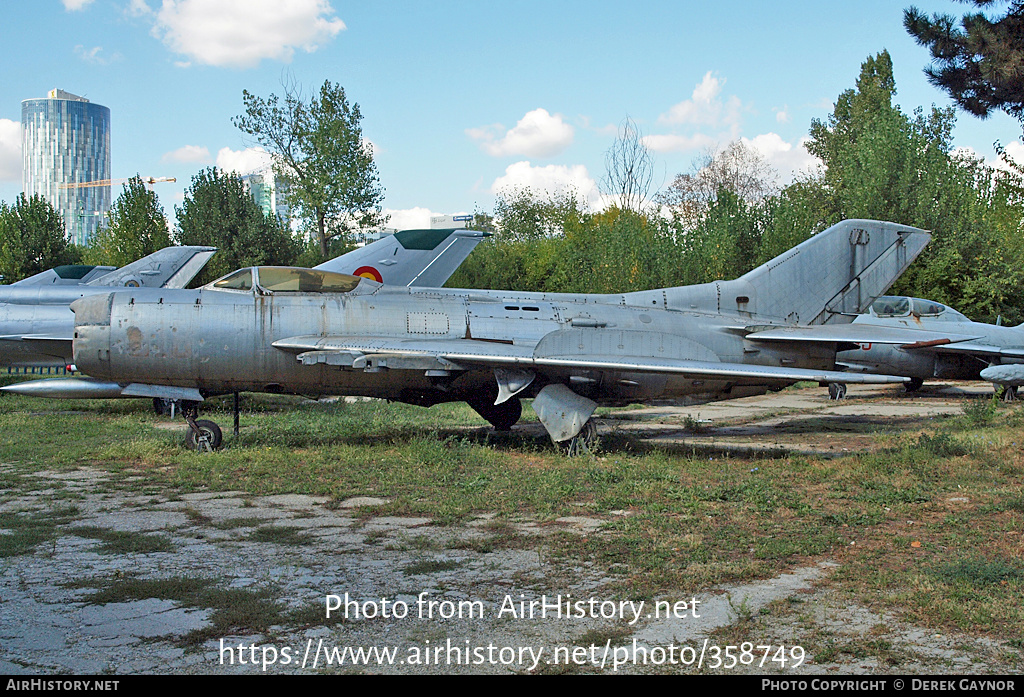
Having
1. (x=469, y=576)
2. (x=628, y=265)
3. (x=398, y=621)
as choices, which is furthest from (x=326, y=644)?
(x=628, y=265)

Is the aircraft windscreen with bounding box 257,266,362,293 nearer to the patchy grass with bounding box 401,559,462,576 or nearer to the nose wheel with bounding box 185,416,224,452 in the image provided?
the nose wheel with bounding box 185,416,224,452

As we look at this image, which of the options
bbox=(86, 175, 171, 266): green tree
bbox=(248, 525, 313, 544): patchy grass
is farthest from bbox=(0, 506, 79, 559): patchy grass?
bbox=(86, 175, 171, 266): green tree

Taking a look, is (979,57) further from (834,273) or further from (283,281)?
(283,281)

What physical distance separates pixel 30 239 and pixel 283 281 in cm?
4008

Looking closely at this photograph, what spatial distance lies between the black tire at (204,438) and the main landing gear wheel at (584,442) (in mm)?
4675

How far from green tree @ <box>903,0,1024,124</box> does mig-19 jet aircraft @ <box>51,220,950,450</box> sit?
11.0ft

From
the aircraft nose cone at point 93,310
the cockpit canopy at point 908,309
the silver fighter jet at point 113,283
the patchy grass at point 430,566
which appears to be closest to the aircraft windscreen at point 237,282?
the aircraft nose cone at point 93,310

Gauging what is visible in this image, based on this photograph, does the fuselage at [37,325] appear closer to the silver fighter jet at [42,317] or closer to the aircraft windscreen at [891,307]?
the silver fighter jet at [42,317]

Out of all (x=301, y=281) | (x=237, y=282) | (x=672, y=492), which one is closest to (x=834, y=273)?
(x=672, y=492)

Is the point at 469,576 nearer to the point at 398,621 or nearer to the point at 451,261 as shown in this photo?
the point at 398,621

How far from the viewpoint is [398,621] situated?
14.7ft

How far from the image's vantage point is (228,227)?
3503 cm

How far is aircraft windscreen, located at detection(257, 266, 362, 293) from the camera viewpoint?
10852 millimetres

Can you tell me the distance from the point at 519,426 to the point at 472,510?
23.3 feet
